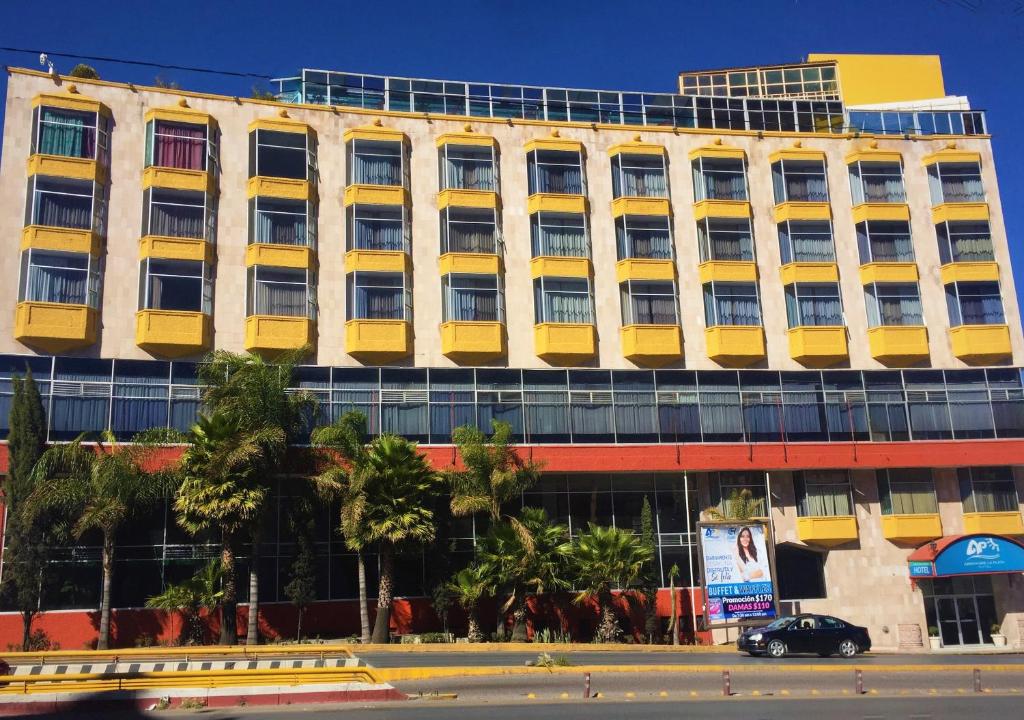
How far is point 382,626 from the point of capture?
33.5 meters

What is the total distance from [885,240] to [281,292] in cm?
2781

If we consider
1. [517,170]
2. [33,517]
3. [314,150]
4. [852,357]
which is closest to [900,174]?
[852,357]

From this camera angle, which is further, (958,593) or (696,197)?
(696,197)

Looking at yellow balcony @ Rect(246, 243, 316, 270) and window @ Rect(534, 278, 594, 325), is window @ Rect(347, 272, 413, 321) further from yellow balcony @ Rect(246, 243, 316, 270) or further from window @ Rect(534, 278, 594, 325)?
window @ Rect(534, 278, 594, 325)

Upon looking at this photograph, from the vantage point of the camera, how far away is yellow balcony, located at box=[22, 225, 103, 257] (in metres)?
37.0

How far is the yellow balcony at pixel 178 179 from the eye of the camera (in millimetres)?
39000

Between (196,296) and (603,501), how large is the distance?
1862 centimetres

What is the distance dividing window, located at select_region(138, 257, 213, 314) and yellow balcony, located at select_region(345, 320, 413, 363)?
5.85 meters

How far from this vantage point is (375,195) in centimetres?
4138

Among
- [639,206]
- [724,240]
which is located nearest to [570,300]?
[639,206]

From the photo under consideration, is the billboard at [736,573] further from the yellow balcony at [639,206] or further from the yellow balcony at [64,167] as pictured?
the yellow balcony at [64,167]

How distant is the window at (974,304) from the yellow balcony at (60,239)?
37489mm

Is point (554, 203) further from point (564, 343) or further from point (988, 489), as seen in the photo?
point (988, 489)

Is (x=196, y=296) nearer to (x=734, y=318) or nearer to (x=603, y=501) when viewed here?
(x=603, y=501)
